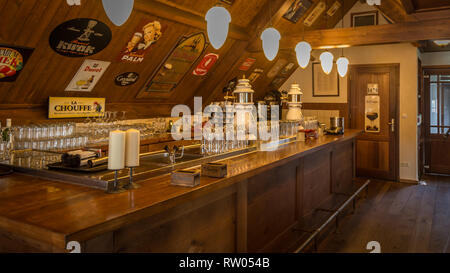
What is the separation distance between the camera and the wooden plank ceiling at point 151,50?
12.0 feet

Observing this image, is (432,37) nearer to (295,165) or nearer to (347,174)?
(347,174)

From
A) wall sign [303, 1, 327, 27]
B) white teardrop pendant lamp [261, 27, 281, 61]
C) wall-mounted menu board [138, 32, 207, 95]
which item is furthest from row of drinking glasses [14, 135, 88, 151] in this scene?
wall sign [303, 1, 327, 27]

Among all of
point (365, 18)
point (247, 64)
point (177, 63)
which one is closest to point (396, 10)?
point (365, 18)

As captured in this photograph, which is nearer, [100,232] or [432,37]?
[100,232]

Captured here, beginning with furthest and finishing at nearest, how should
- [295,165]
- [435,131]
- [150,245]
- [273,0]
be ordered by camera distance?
[435,131] → [273,0] → [295,165] → [150,245]

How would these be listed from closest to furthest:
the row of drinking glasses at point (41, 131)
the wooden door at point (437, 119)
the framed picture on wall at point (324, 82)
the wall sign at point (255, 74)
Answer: the row of drinking glasses at point (41, 131) → the wall sign at point (255, 74) → the wooden door at point (437, 119) → the framed picture on wall at point (324, 82)

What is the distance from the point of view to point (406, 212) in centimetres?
521

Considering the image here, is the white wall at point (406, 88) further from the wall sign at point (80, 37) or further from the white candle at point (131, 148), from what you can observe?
the white candle at point (131, 148)

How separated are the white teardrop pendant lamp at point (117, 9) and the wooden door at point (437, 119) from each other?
7504 mm

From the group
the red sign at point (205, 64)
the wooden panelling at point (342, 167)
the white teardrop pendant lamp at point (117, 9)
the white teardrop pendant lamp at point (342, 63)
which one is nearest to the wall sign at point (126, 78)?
the red sign at point (205, 64)

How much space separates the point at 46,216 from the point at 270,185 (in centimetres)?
211

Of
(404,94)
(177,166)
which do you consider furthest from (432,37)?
(177,166)

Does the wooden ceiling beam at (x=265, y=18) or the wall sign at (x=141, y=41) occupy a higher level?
the wooden ceiling beam at (x=265, y=18)

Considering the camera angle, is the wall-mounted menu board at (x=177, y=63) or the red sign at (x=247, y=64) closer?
the wall-mounted menu board at (x=177, y=63)
